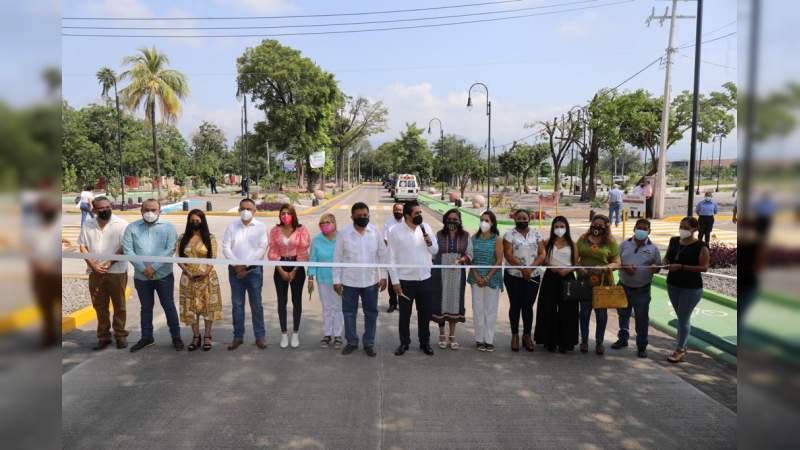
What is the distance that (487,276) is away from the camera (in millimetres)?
6109

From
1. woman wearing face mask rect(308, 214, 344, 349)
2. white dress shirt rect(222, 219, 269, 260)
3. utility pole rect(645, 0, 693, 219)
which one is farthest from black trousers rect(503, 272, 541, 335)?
utility pole rect(645, 0, 693, 219)

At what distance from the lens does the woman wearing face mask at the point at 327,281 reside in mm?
6188

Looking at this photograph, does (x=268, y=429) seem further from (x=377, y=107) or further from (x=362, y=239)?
(x=377, y=107)

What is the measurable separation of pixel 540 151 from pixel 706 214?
136ft

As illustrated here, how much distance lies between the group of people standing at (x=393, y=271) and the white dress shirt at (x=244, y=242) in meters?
0.01

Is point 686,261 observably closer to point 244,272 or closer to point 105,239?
point 244,272

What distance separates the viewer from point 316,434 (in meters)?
4.14

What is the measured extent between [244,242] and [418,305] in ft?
7.00

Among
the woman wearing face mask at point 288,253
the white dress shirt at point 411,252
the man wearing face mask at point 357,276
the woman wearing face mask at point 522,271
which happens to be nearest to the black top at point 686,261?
the woman wearing face mask at point 522,271

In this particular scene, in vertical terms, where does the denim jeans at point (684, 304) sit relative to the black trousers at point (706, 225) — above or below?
below

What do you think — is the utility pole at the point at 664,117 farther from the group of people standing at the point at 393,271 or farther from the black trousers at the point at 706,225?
the group of people standing at the point at 393,271

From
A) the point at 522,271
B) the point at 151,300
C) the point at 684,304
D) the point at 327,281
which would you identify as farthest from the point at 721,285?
the point at 151,300

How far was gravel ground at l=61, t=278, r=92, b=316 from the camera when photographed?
24.4 feet

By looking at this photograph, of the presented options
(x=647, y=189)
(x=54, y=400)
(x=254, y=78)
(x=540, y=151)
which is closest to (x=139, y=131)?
(x=254, y=78)
